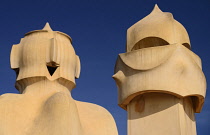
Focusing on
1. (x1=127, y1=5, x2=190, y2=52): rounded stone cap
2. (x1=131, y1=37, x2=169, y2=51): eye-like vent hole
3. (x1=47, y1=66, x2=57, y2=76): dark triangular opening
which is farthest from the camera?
(x1=131, y1=37, x2=169, y2=51): eye-like vent hole

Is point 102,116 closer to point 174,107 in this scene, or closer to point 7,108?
point 7,108

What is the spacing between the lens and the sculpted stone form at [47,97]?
1041 cm

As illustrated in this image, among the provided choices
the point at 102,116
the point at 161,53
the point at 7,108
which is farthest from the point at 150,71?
the point at 7,108

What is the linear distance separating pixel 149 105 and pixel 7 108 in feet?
17.5

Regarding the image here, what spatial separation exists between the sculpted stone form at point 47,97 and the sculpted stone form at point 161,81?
2.58 metres

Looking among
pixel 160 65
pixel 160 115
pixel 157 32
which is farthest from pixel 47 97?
pixel 157 32

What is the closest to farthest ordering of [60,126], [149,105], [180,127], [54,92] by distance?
[60,126]
[54,92]
[180,127]
[149,105]

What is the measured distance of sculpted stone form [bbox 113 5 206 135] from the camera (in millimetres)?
13883

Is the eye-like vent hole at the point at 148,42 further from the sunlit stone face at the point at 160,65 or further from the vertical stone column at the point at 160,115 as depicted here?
the vertical stone column at the point at 160,115

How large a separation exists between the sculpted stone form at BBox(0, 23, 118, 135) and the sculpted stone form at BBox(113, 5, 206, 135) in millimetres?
2581

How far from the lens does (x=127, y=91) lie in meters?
14.5

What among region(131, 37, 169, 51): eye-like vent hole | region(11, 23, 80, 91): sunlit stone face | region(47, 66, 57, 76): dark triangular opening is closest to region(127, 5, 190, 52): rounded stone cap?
region(131, 37, 169, 51): eye-like vent hole

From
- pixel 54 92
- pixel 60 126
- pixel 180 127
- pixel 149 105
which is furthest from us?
pixel 149 105

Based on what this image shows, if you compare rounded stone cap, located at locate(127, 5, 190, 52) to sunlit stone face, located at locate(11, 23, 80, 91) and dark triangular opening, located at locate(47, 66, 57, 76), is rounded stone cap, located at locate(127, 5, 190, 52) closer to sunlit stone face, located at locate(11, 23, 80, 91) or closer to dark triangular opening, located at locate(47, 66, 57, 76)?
sunlit stone face, located at locate(11, 23, 80, 91)
